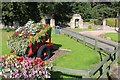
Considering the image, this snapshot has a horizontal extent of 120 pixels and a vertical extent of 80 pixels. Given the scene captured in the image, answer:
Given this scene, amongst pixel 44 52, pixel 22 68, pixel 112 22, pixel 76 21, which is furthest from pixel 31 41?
pixel 112 22

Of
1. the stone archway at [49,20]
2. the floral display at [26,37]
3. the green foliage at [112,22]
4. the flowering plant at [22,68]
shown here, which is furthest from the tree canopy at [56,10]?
the flowering plant at [22,68]

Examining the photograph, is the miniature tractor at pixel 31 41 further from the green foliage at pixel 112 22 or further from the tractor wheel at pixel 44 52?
the green foliage at pixel 112 22

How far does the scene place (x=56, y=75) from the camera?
8117 millimetres

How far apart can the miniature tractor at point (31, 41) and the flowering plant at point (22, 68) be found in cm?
478

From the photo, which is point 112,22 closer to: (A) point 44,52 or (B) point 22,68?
(A) point 44,52

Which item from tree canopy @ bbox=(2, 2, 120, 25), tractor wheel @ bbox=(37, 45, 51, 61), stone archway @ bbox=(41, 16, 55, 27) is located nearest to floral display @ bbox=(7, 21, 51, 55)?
tractor wheel @ bbox=(37, 45, 51, 61)

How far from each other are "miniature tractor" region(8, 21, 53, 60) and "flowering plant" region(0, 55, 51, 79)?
478 centimetres

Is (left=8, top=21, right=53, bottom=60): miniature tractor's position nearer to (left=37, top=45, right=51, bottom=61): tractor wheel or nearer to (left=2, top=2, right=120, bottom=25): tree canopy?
(left=37, top=45, right=51, bottom=61): tractor wheel

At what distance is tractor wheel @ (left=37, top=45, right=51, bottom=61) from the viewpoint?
1106 centimetres

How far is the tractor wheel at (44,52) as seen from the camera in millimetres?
11056

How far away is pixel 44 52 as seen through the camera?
37.9 feet

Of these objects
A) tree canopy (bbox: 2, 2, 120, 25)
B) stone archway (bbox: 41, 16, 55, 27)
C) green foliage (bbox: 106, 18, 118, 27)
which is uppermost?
tree canopy (bbox: 2, 2, 120, 25)

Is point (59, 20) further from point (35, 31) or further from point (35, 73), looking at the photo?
point (35, 73)

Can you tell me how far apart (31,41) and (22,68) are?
205 inches
